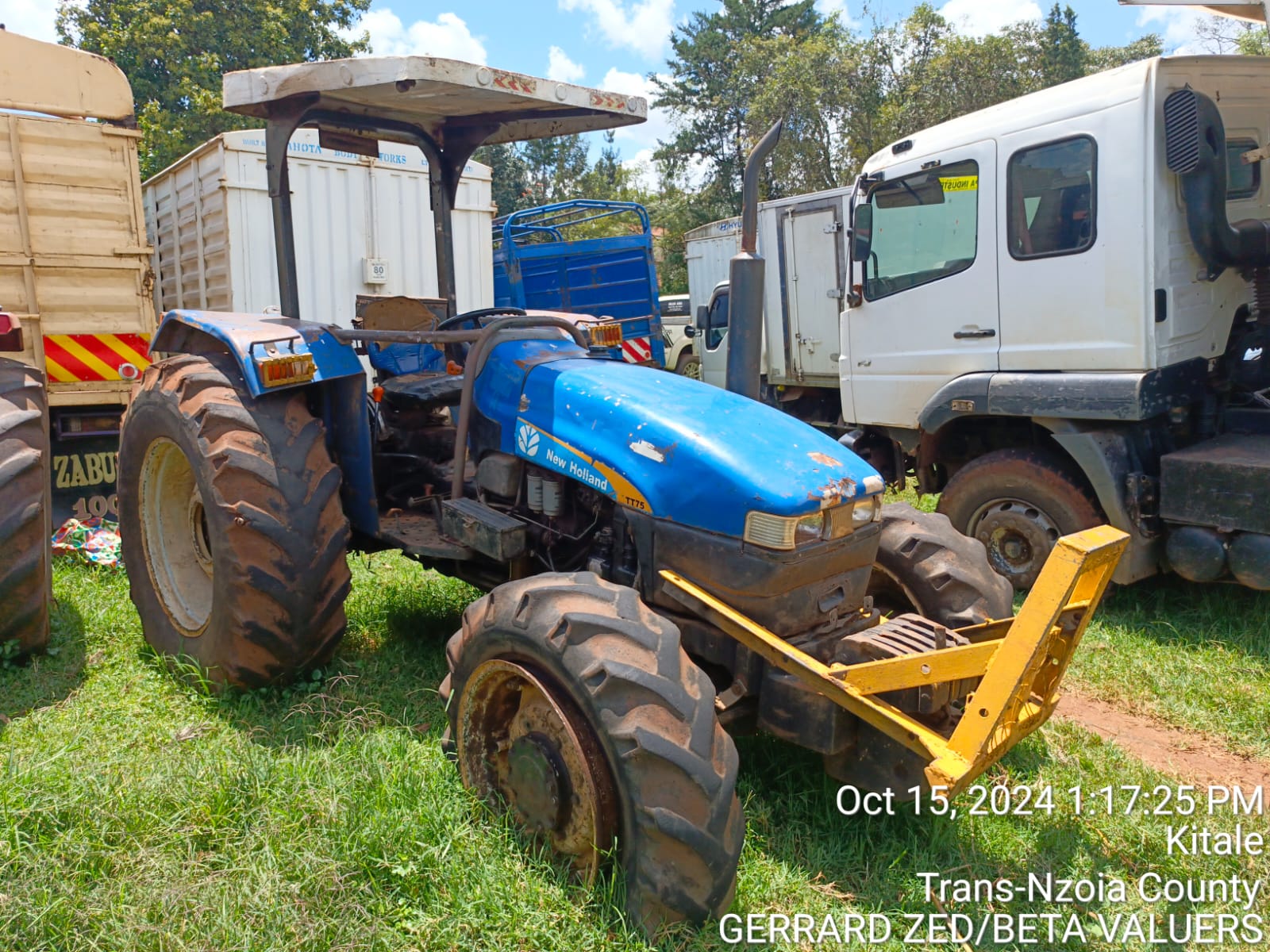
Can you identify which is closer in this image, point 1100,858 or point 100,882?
point 100,882

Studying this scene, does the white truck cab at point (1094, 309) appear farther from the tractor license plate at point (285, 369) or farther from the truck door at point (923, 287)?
the tractor license plate at point (285, 369)

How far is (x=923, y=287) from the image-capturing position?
539 cm

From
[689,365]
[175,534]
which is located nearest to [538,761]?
[175,534]

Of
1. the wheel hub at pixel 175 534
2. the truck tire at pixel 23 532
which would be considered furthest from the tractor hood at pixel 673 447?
the truck tire at pixel 23 532

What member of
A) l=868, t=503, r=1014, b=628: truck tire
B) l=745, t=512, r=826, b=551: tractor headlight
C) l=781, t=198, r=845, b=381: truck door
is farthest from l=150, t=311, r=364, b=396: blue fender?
l=781, t=198, r=845, b=381: truck door

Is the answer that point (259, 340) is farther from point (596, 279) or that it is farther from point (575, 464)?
point (596, 279)

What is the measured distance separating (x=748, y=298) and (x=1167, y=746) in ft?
7.66

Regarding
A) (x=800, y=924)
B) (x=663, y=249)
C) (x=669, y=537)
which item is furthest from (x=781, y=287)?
(x=663, y=249)

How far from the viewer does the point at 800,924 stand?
8.00 feet

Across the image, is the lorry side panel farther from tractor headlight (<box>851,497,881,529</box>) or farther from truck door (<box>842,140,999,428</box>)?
tractor headlight (<box>851,497,881,529</box>)

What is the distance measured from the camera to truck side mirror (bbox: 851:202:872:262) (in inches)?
220

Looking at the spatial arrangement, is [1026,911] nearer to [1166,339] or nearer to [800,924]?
[800,924]

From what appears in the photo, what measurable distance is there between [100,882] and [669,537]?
172 centimetres

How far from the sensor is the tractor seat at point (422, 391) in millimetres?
4016
